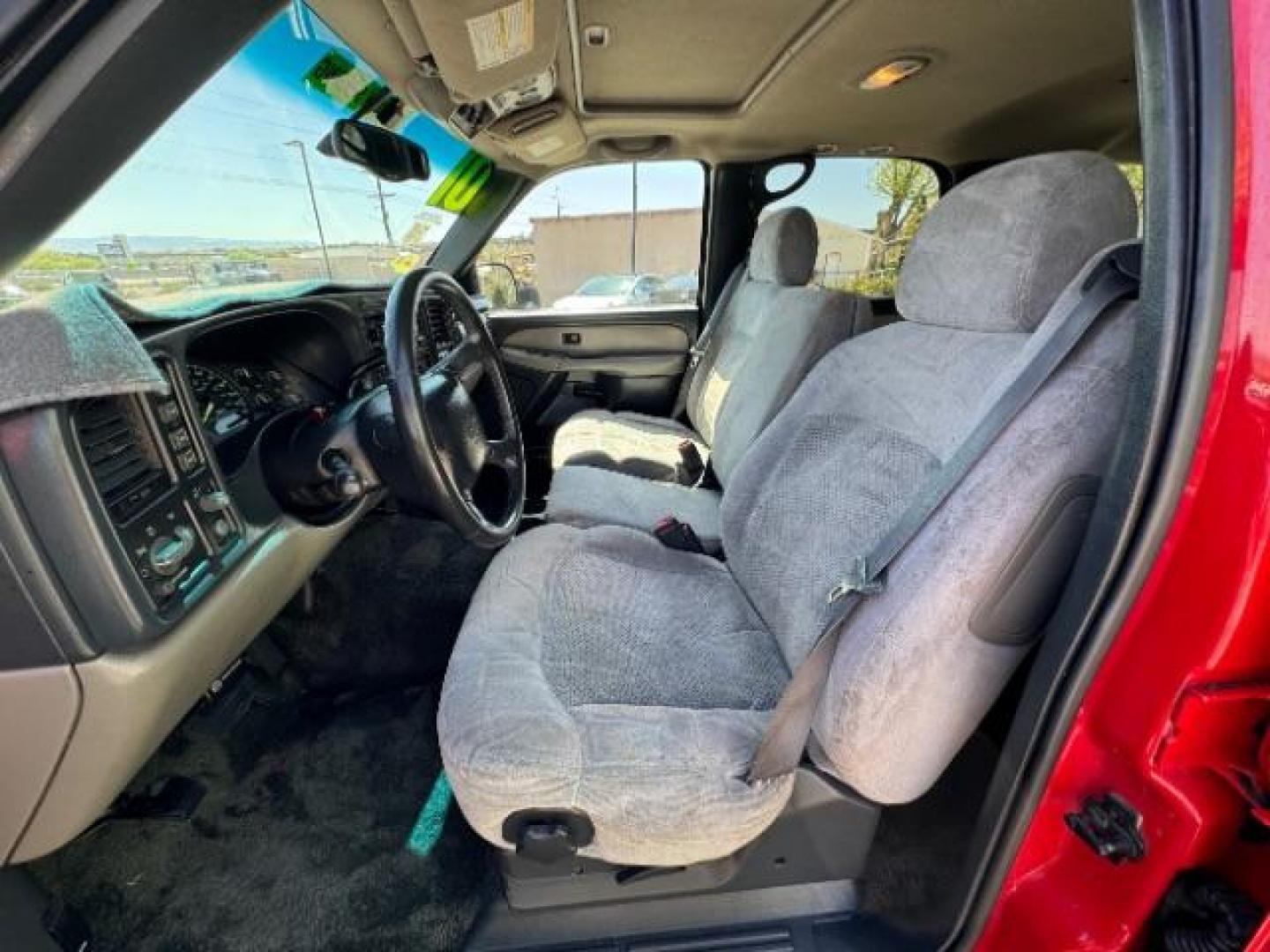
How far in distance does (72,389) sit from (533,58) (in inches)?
44.4

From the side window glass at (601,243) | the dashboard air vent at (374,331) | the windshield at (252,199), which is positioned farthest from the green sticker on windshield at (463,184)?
the dashboard air vent at (374,331)

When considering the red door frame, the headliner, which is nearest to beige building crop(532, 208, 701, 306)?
the headliner

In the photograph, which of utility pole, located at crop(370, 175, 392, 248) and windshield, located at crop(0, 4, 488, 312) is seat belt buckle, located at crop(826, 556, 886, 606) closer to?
windshield, located at crop(0, 4, 488, 312)

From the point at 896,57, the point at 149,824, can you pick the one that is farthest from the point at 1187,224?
the point at 149,824

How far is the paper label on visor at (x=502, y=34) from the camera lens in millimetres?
1144

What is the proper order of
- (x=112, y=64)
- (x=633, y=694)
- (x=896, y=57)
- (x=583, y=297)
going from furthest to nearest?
1. (x=583, y=297)
2. (x=896, y=57)
3. (x=633, y=694)
4. (x=112, y=64)

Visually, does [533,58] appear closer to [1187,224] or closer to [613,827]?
[1187,224]

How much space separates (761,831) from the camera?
2.77 ft

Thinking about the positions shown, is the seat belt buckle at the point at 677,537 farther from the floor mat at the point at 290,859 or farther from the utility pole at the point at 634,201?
the utility pole at the point at 634,201

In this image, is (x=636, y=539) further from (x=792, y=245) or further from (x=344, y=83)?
(x=344, y=83)

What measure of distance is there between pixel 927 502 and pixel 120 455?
3.02 feet

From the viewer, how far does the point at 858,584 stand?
79cm

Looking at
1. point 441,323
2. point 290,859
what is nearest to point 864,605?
point 290,859

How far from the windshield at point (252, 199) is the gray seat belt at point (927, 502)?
809 millimetres
